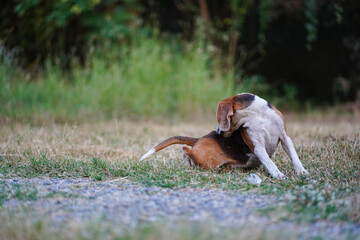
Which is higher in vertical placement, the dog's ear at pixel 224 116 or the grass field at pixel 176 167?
the dog's ear at pixel 224 116

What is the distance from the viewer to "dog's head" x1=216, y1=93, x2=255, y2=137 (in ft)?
11.4

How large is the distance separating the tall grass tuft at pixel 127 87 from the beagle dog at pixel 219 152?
3503 mm

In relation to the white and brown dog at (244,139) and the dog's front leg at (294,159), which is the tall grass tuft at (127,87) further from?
the dog's front leg at (294,159)

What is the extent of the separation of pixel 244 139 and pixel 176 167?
0.70 metres

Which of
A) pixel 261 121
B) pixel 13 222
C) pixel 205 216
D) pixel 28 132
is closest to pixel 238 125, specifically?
pixel 261 121

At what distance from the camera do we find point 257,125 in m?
3.45

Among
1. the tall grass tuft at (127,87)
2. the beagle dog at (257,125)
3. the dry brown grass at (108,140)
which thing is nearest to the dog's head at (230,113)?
the beagle dog at (257,125)

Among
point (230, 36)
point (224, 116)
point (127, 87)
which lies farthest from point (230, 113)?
point (230, 36)

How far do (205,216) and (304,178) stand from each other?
1366mm

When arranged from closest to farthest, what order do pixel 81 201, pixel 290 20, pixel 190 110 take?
pixel 81 201 < pixel 190 110 < pixel 290 20

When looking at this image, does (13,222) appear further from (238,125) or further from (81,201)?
(238,125)

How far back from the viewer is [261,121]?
136 inches

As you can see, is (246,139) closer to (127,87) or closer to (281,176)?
(281,176)

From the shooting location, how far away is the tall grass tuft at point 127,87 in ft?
22.7
